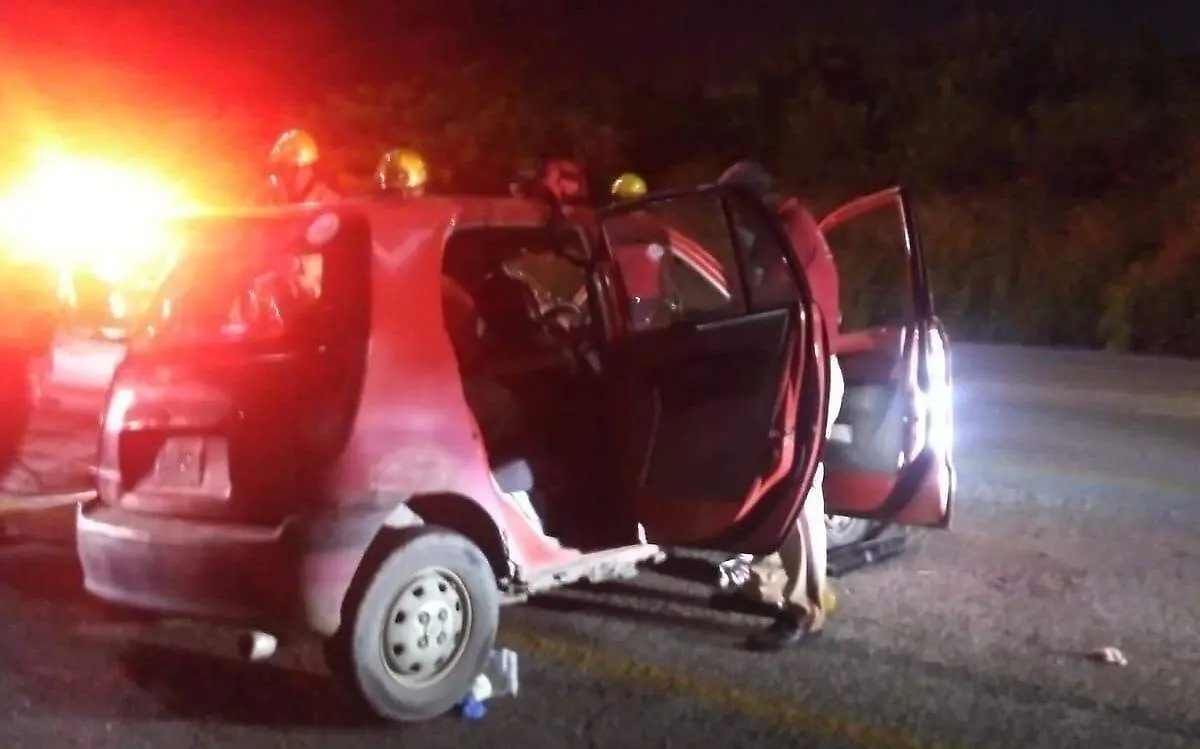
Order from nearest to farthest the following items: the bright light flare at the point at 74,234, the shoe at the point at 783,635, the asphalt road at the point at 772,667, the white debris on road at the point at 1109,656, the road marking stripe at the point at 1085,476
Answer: the asphalt road at the point at 772,667, the white debris on road at the point at 1109,656, the shoe at the point at 783,635, the bright light flare at the point at 74,234, the road marking stripe at the point at 1085,476

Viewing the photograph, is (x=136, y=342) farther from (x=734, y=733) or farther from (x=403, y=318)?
(x=734, y=733)

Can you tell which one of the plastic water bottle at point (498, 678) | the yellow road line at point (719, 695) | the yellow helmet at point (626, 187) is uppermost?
the yellow helmet at point (626, 187)

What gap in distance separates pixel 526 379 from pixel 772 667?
1.43 meters

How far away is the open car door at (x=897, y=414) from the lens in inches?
233

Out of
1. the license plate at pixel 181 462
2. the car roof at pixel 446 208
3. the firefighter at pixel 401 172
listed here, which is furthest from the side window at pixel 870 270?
the license plate at pixel 181 462

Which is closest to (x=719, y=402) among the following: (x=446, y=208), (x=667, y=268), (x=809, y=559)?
(x=809, y=559)

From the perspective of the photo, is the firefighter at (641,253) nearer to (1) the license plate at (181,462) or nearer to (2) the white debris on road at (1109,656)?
(1) the license plate at (181,462)

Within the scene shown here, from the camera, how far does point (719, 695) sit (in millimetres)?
5395

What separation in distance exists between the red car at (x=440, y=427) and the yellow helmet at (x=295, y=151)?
1388 mm

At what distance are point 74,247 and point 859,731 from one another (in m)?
4.78

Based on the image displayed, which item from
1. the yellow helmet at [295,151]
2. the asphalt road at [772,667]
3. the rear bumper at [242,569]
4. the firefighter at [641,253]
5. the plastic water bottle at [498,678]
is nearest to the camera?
the rear bumper at [242,569]

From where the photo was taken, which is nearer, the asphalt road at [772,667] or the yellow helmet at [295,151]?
Result: the asphalt road at [772,667]

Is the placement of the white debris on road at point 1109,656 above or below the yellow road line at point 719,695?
above

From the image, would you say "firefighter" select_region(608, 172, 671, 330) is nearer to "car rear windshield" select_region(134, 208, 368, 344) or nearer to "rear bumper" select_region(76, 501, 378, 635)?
"car rear windshield" select_region(134, 208, 368, 344)
